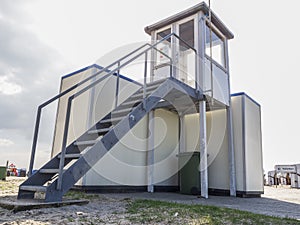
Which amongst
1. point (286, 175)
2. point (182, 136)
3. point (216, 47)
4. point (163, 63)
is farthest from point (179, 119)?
point (286, 175)

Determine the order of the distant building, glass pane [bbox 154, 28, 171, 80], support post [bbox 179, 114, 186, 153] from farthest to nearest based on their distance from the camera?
the distant building
support post [bbox 179, 114, 186, 153]
glass pane [bbox 154, 28, 171, 80]

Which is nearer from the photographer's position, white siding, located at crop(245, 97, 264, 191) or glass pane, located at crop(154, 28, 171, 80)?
white siding, located at crop(245, 97, 264, 191)

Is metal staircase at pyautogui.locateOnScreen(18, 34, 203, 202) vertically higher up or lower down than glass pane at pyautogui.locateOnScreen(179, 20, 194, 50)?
lower down

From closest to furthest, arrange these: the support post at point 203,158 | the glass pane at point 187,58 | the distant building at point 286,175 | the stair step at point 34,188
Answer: the stair step at point 34,188 < the support post at point 203,158 < the glass pane at point 187,58 < the distant building at point 286,175

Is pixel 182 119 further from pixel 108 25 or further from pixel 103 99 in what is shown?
pixel 108 25

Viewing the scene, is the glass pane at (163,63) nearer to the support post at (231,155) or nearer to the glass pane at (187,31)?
the glass pane at (187,31)

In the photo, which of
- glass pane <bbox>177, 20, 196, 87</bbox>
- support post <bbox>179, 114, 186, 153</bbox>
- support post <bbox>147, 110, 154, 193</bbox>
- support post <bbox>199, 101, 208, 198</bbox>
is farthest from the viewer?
support post <bbox>179, 114, 186, 153</bbox>

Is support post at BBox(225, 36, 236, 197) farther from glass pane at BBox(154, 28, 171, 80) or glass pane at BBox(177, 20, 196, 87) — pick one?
glass pane at BBox(154, 28, 171, 80)

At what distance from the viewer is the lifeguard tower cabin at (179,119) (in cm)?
561

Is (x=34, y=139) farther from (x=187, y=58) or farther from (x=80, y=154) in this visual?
(x=187, y=58)

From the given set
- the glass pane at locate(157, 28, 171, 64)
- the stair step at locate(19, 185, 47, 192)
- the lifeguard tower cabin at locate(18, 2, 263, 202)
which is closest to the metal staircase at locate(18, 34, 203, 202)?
the stair step at locate(19, 185, 47, 192)

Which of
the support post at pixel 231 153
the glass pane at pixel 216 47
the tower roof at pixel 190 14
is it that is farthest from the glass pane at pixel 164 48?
the support post at pixel 231 153

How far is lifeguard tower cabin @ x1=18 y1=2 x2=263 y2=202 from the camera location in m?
5.61

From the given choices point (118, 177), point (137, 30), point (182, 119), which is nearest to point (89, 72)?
point (137, 30)
